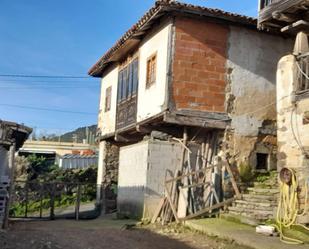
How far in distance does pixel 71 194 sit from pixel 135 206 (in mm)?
9040

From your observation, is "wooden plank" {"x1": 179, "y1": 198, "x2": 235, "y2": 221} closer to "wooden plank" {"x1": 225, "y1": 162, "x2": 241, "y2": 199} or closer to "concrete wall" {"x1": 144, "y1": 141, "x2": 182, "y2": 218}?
"wooden plank" {"x1": 225, "y1": 162, "x2": 241, "y2": 199}

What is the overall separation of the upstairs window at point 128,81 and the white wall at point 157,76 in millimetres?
607

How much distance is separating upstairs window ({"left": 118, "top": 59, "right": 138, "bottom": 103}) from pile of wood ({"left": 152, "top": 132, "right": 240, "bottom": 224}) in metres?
3.37

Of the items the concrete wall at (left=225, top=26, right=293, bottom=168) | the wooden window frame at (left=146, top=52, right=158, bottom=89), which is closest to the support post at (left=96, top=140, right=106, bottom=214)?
the wooden window frame at (left=146, top=52, right=158, bottom=89)

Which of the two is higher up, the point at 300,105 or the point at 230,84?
the point at 230,84

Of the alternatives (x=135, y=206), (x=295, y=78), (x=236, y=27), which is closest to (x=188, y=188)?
(x=135, y=206)

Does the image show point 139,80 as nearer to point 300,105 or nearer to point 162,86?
point 162,86

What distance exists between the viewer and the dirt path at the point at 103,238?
9.48 m

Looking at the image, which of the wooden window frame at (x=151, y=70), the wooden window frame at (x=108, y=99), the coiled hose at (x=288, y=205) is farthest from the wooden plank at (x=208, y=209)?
the wooden window frame at (x=108, y=99)

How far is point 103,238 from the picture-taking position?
10.7 metres

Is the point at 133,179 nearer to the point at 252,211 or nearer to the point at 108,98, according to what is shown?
the point at 252,211

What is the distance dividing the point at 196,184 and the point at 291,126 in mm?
3069

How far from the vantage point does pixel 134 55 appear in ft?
54.2

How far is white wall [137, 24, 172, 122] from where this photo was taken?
1370 cm
